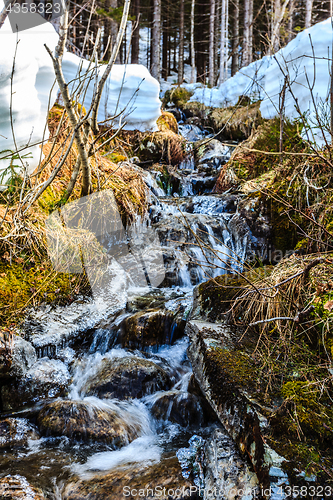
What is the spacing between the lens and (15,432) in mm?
2539

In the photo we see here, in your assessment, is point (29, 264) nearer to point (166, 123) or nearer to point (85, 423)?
point (85, 423)

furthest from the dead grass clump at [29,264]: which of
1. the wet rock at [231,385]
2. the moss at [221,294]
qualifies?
the wet rock at [231,385]

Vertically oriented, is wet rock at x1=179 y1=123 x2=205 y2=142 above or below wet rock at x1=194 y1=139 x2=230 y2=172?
above

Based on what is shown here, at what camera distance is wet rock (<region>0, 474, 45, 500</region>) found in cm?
190

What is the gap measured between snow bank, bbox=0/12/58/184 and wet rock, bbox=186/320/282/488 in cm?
291

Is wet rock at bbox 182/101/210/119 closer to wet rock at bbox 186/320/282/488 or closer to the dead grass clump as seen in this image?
the dead grass clump

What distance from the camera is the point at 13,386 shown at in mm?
2893

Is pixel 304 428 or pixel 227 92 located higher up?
pixel 227 92

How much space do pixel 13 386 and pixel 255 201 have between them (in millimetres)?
4052

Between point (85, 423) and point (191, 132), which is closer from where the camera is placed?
point (85, 423)

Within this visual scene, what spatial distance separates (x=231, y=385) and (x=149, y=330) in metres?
1.74

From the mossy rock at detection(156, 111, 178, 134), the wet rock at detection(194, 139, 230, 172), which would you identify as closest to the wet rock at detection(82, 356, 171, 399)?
the wet rock at detection(194, 139, 230, 172)

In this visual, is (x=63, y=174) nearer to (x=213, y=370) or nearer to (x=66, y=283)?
(x=66, y=283)

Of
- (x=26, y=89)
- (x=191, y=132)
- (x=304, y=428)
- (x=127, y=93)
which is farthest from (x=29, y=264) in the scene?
(x=191, y=132)
